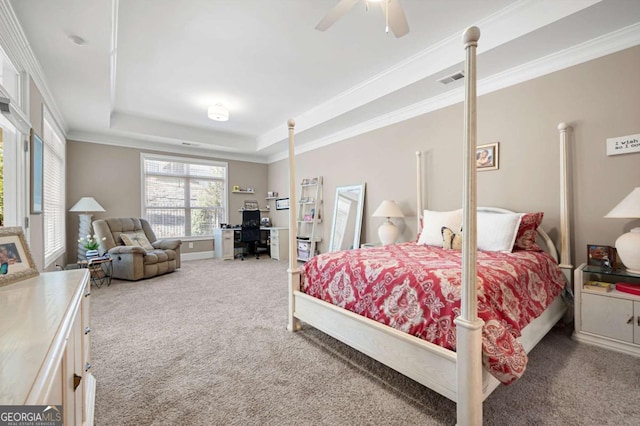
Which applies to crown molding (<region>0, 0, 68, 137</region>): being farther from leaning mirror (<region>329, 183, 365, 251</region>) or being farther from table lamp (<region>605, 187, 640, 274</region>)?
table lamp (<region>605, 187, 640, 274</region>)

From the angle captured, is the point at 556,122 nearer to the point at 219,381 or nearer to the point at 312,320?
the point at 312,320

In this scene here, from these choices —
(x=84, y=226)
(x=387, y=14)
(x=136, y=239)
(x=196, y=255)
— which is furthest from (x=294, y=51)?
(x=196, y=255)

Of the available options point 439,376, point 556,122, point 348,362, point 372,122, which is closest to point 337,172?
point 372,122

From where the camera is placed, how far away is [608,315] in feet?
7.15

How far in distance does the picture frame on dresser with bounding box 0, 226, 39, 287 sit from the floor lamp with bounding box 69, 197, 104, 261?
3.70m

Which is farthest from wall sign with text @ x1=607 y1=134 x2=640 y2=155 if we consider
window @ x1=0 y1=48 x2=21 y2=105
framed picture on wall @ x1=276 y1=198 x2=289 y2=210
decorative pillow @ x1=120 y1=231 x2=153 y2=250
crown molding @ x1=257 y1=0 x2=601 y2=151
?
decorative pillow @ x1=120 y1=231 x2=153 y2=250

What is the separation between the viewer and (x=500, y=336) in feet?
4.54

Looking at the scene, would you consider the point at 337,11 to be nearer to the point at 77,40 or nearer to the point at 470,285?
the point at 470,285

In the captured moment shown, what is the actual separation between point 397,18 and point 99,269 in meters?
5.12

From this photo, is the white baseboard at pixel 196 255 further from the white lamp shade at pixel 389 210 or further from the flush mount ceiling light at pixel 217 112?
the white lamp shade at pixel 389 210

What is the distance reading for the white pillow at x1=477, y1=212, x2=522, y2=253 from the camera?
8.36 ft

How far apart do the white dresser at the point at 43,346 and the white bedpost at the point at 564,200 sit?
3437 millimetres

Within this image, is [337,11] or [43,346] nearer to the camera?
[43,346]

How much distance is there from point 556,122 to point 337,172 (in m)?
3.23
